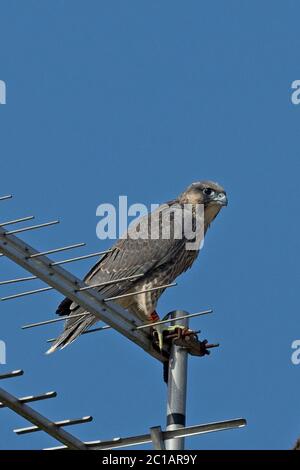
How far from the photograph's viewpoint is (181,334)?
11.8 metres

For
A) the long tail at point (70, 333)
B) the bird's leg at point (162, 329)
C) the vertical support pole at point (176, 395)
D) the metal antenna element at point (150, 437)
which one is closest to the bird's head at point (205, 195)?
the long tail at point (70, 333)

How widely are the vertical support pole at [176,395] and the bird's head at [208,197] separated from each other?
554 centimetres

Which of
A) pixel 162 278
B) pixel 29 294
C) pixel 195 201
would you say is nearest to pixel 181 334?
pixel 29 294

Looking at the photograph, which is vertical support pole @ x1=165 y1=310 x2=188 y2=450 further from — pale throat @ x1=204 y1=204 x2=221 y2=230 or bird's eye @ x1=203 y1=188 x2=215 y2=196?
bird's eye @ x1=203 y1=188 x2=215 y2=196

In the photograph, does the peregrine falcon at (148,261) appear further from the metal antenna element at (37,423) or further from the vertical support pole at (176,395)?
the metal antenna element at (37,423)

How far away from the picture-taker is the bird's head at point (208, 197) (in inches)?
681

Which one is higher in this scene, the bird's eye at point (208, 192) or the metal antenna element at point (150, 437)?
the bird's eye at point (208, 192)

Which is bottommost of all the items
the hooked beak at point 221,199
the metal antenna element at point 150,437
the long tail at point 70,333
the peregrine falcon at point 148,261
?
the metal antenna element at point 150,437

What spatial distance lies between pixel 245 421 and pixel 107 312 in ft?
4.90

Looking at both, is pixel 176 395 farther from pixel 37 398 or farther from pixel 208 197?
pixel 208 197

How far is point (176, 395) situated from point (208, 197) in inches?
249

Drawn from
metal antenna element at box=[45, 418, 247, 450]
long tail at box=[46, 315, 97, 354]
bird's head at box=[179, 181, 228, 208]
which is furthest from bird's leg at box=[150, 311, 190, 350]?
bird's head at box=[179, 181, 228, 208]

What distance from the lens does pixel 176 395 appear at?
11.3m
